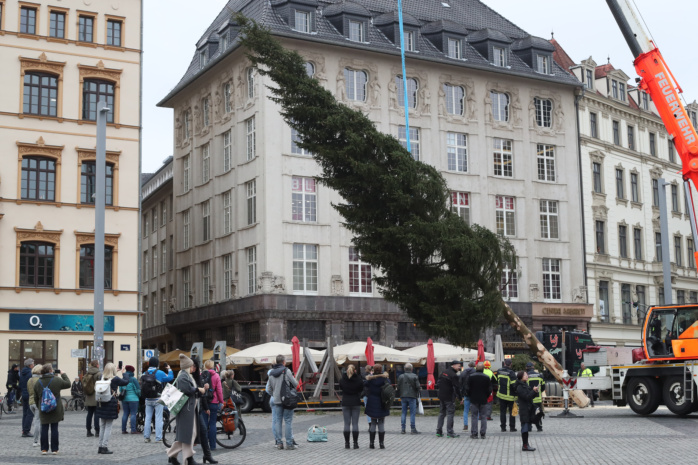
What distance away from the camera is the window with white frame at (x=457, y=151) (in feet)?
185

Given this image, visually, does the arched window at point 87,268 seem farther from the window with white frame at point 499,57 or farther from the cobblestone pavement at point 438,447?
the window with white frame at point 499,57

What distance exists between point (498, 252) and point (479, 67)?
82.6 ft

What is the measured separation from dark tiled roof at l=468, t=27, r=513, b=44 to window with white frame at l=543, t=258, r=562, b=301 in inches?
502

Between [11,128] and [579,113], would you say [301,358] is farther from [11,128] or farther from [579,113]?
[579,113]

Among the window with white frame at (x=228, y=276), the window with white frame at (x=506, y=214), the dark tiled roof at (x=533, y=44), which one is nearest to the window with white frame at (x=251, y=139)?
the window with white frame at (x=228, y=276)

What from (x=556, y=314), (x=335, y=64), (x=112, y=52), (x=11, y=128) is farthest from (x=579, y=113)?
(x=11, y=128)

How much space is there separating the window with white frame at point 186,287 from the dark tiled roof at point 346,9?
Result: 1643 centimetres

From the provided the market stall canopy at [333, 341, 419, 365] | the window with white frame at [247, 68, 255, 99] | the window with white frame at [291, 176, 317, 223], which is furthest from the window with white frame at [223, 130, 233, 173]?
the market stall canopy at [333, 341, 419, 365]

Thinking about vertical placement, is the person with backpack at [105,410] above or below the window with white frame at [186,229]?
below

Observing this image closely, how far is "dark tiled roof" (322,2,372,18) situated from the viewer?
5425cm

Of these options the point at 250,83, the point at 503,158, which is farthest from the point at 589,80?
the point at 250,83

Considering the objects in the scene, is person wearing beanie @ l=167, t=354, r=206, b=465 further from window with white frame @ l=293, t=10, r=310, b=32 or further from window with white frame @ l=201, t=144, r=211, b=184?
window with white frame @ l=201, t=144, r=211, b=184

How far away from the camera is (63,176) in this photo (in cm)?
4425

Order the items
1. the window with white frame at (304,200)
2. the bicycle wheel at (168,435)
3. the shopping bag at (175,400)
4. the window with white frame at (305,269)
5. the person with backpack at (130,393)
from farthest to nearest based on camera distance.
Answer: the window with white frame at (304,200)
the window with white frame at (305,269)
the person with backpack at (130,393)
the bicycle wheel at (168,435)
the shopping bag at (175,400)
